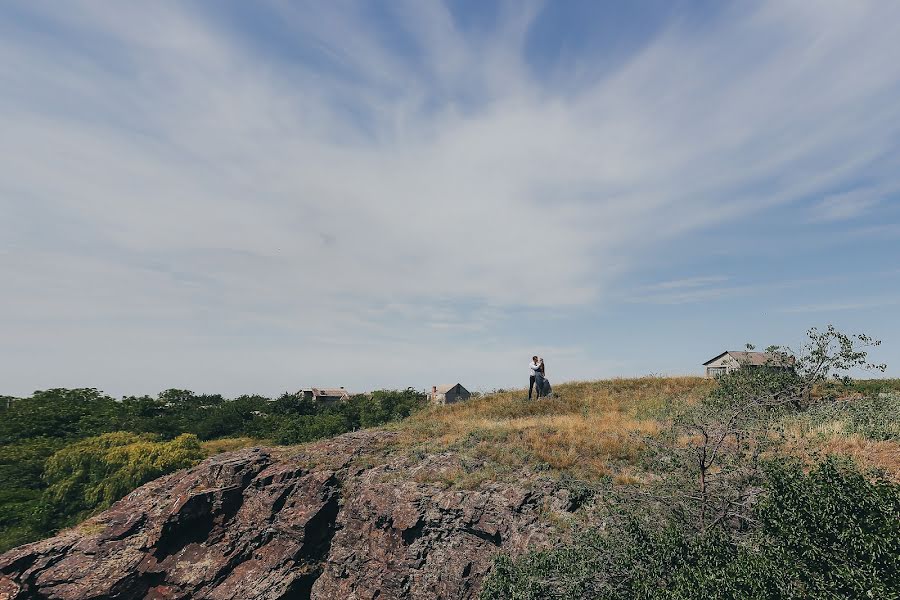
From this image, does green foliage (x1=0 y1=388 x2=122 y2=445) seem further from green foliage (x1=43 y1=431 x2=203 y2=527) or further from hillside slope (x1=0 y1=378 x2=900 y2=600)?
hillside slope (x1=0 y1=378 x2=900 y2=600)

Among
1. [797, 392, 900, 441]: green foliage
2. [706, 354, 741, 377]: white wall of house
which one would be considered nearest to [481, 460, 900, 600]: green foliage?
[797, 392, 900, 441]: green foliage

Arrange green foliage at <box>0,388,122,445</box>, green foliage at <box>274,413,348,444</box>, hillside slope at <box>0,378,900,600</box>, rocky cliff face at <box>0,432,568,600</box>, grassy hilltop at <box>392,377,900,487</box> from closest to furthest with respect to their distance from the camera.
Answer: grassy hilltop at <box>392,377,900,487</box>
hillside slope at <box>0,378,900,600</box>
rocky cliff face at <box>0,432,568,600</box>
green foliage at <box>274,413,348,444</box>
green foliage at <box>0,388,122,445</box>

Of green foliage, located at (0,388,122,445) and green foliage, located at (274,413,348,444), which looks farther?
green foliage, located at (0,388,122,445)

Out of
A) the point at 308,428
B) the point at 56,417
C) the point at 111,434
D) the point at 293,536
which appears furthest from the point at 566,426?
the point at 56,417

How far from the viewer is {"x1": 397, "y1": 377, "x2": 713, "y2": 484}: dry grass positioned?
1833cm

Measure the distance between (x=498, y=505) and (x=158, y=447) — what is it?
30.4m

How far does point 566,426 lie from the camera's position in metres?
22.1

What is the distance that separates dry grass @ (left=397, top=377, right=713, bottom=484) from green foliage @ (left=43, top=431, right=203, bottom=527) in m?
19.2

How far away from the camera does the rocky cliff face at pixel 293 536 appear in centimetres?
1656

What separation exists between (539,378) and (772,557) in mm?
22050

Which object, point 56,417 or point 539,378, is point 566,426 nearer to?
point 539,378

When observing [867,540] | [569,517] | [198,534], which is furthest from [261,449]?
[867,540]

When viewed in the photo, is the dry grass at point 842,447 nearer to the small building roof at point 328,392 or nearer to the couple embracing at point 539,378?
the couple embracing at point 539,378

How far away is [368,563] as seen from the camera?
18.4m
